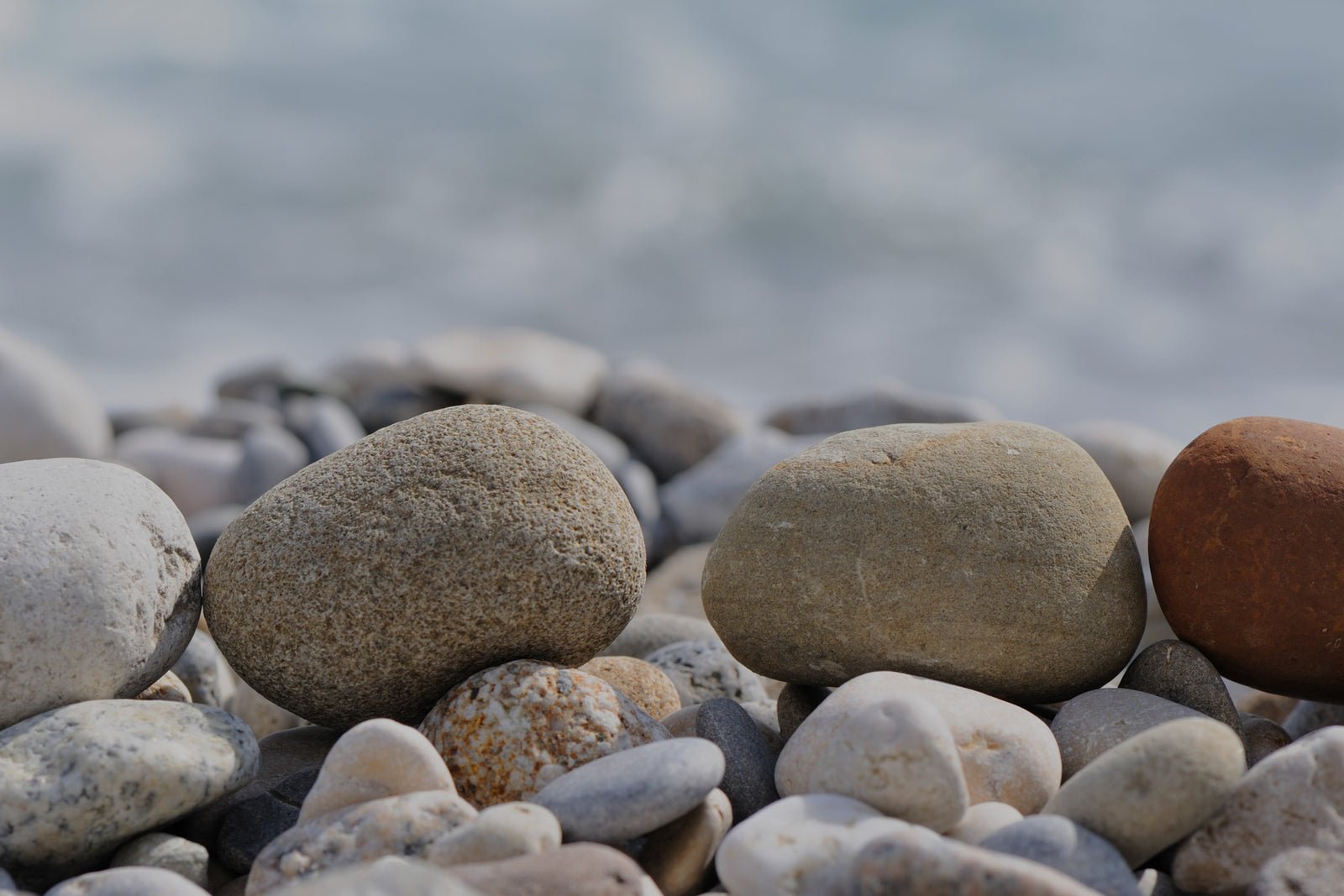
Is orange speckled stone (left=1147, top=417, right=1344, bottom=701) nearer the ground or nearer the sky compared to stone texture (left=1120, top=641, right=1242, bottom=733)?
nearer the sky

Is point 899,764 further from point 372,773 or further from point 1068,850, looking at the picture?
point 372,773

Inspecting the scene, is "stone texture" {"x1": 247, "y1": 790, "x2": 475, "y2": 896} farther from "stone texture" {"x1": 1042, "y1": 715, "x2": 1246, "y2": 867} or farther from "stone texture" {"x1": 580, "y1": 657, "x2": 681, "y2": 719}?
"stone texture" {"x1": 1042, "y1": 715, "x2": 1246, "y2": 867}

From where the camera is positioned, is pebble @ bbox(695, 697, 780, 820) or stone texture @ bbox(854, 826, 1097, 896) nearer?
stone texture @ bbox(854, 826, 1097, 896)


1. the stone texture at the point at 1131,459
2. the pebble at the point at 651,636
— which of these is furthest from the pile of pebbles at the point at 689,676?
the stone texture at the point at 1131,459

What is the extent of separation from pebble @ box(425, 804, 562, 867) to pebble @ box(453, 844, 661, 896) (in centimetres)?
4

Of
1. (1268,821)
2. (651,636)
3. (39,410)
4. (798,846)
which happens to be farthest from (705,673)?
(39,410)

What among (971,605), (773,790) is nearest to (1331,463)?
(971,605)

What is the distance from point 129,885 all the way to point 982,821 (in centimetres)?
184

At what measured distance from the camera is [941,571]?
3.16 metres

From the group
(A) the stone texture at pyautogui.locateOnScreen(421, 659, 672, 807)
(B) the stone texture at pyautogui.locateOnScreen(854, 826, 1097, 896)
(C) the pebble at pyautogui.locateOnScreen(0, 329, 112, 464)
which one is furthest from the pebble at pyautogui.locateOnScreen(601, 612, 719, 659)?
(C) the pebble at pyautogui.locateOnScreen(0, 329, 112, 464)

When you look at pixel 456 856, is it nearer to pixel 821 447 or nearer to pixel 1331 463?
pixel 821 447

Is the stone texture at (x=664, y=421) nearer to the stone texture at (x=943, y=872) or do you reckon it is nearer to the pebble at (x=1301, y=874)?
the pebble at (x=1301, y=874)

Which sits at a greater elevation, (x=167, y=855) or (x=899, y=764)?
(x=899, y=764)

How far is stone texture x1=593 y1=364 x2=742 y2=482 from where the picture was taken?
8.97 metres
